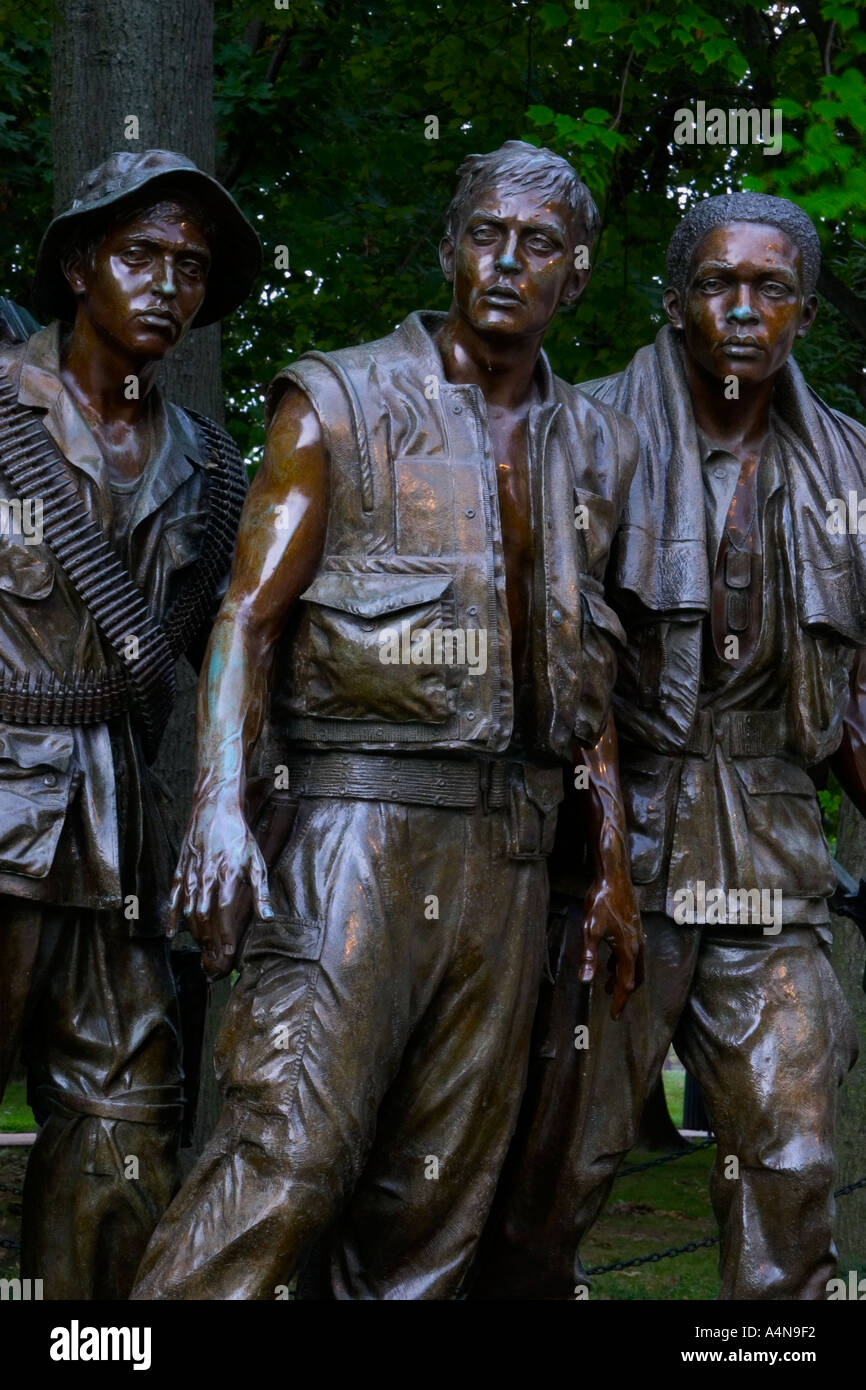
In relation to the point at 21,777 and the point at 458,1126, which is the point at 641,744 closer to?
the point at 458,1126

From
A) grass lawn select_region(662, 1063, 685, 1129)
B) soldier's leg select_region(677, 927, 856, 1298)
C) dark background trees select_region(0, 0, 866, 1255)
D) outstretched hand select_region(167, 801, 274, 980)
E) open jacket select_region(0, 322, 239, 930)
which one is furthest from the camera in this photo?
grass lawn select_region(662, 1063, 685, 1129)

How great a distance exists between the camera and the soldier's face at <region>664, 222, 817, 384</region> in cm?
553

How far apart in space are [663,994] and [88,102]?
3.65 m

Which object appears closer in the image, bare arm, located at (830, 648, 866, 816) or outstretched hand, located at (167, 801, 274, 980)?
outstretched hand, located at (167, 801, 274, 980)

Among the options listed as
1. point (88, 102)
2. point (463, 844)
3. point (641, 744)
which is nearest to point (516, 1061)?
point (463, 844)

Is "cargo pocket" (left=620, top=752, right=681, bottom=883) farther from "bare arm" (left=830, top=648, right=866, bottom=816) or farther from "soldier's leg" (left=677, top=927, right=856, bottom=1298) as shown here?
"bare arm" (left=830, top=648, right=866, bottom=816)

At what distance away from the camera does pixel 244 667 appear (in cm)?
496

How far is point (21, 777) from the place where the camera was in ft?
17.0

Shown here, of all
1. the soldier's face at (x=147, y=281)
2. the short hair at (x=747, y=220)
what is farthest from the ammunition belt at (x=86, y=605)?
the short hair at (x=747, y=220)

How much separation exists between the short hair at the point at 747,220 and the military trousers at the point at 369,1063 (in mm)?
1615

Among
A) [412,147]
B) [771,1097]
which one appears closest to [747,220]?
[771,1097]

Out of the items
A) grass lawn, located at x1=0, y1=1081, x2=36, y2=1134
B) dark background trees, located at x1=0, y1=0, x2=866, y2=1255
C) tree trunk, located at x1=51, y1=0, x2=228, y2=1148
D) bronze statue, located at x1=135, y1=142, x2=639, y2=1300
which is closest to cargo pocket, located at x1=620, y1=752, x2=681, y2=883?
bronze statue, located at x1=135, y1=142, x2=639, y2=1300

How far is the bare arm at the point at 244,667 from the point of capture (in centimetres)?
474

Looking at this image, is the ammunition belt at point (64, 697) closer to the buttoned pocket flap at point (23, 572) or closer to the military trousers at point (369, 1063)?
the buttoned pocket flap at point (23, 572)
